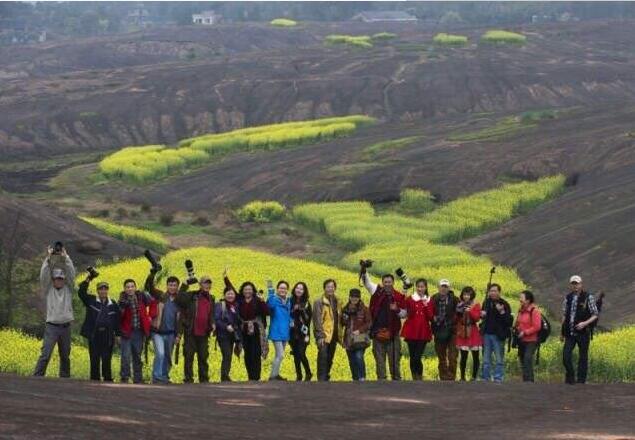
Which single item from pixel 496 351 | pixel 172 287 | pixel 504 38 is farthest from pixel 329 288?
pixel 504 38

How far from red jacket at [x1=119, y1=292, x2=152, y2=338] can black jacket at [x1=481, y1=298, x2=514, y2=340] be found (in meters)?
5.34

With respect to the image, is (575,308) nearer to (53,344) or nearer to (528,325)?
(528,325)

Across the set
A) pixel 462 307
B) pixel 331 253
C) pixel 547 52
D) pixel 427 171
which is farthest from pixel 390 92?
pixel 462 307

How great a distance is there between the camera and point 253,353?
762 inches

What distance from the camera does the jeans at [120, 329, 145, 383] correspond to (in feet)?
61.5

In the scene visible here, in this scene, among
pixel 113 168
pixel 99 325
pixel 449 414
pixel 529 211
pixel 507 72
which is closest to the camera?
pixel 449 414

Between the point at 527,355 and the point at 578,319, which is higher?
the point at 578,319

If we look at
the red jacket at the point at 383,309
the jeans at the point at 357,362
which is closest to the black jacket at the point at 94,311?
the jeans at the point at 357,362

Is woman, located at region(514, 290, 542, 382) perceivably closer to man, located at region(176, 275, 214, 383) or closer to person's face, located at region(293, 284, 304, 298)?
person's face, located at region(293, 284, 304, 298)

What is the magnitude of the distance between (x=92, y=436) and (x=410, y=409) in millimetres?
5681

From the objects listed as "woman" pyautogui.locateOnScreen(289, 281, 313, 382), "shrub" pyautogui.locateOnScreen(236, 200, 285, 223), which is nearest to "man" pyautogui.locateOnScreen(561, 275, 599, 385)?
"woman" pyautogui.locateOnScreen(289, 281, 313, 382)

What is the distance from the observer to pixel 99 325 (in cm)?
1831

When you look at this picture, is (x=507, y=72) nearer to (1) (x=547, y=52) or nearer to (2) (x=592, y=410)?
(1) (x=547, y=52)

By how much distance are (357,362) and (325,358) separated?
1.71ft
